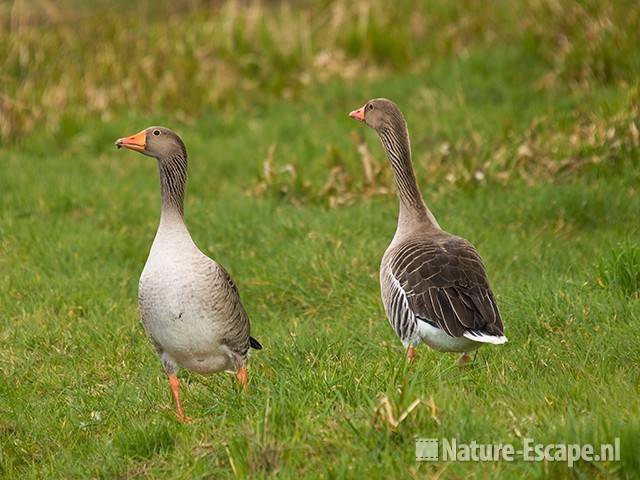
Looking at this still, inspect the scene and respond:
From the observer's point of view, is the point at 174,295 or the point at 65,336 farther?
the point at 65,336

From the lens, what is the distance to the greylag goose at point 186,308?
19.7 feet

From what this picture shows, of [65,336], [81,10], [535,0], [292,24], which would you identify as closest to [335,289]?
[65,336]

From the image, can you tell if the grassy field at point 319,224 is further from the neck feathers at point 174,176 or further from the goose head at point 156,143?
the goose head at point 156,143

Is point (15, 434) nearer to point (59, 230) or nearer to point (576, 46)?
point (59, 230)

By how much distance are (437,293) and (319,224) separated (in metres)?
3.43

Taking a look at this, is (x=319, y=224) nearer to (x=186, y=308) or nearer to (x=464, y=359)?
(x=464, y=359)

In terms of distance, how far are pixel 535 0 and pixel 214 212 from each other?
19.2ft

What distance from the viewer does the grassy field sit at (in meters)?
5.19

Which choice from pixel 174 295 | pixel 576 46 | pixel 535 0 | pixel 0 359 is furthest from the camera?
pixel 535 0

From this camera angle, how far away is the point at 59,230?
31.9ft

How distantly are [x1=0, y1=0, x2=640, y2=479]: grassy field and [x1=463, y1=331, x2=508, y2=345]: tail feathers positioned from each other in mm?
218

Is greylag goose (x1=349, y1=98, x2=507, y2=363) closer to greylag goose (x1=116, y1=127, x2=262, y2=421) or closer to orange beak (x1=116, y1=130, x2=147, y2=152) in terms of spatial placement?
greylag goose (x1=116, y1=127, x2=262, y2=421)

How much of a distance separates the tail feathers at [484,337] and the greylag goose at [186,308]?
1307mm

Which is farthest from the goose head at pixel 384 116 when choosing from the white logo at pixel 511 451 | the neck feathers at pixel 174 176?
the white logo at pixel 511 451
